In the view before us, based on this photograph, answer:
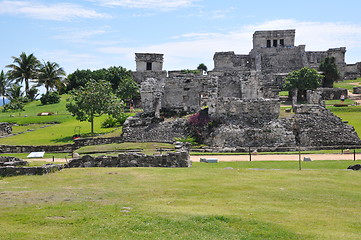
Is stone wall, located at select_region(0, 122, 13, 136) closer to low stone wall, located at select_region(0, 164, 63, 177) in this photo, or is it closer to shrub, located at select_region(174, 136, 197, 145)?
shrub, located at select_region(174, 136, 197, 145)

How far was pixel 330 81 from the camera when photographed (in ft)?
247

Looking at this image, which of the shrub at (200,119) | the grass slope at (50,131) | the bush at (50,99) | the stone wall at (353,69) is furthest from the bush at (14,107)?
the stone wall at (353,69)

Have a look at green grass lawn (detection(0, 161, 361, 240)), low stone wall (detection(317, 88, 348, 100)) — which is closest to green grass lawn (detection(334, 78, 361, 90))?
low stone wall (detection(317, 88, 348, 100))

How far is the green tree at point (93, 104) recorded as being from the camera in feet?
151

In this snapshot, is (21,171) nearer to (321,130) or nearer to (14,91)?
(321,130)

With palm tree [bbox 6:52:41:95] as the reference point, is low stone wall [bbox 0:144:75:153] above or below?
below

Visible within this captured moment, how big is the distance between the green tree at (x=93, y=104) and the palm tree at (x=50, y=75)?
44.7m

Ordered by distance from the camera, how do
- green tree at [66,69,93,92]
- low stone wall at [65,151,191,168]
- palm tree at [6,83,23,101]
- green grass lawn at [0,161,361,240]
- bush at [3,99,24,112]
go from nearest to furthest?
green grass lawn at [0,161,361,240]
low stone wall at [65,151,191,168]
bush at [3,99,24,112]
green tree at [66,69,93,92]
palm tree at [6,83,23,101]

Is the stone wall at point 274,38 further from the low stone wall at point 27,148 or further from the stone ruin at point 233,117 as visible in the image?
the low stone wall at point 27,148

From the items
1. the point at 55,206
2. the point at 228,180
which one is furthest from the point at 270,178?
the point at 55,206

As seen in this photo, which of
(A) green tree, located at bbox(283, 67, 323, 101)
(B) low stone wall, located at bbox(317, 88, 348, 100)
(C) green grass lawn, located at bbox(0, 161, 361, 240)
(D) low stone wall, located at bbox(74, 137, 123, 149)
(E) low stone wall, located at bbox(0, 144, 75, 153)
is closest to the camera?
(C) green grass lawn, located at bbox(0, 161, 361, 240)

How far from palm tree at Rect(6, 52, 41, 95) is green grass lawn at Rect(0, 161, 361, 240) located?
78.0 m

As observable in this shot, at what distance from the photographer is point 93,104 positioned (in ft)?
152

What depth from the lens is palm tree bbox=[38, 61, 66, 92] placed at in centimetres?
9031
